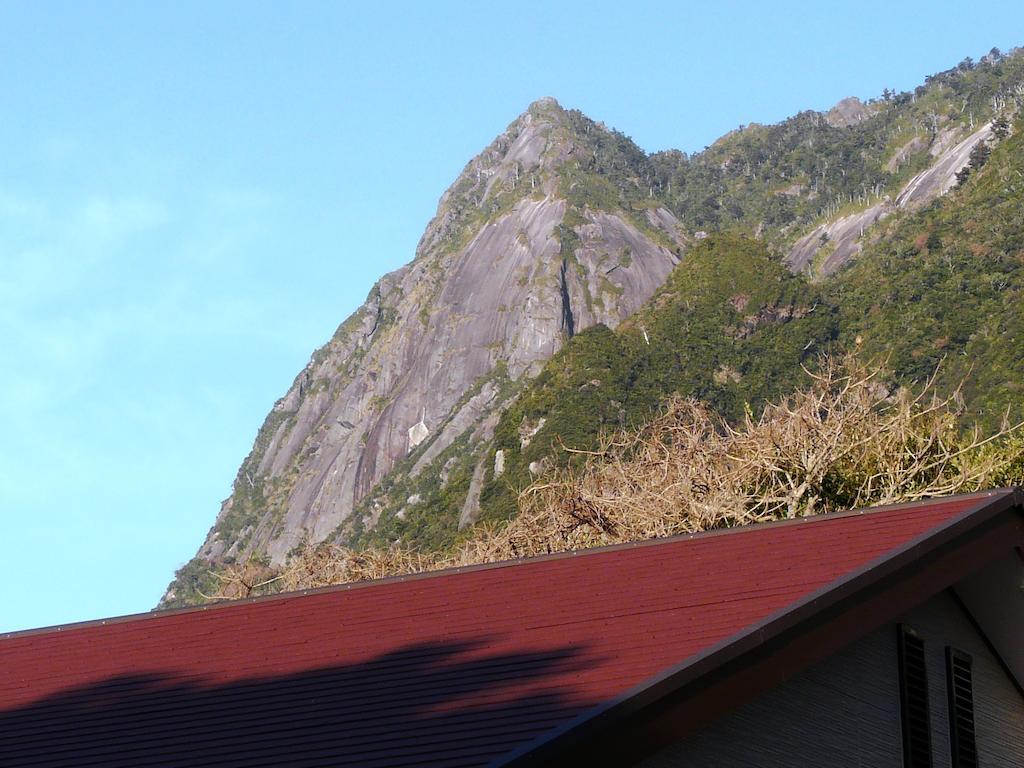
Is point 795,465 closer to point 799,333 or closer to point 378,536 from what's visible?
point 799,333

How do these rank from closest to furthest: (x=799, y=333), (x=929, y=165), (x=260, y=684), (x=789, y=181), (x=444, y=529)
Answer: (x=260, y=684) → (x=444, y=529) → (x=799, y=333) → (x=929, y=165) → (x=789, y=181)

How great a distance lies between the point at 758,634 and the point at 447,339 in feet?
366

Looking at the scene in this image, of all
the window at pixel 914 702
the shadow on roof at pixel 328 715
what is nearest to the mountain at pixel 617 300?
the window at pixel 914 702

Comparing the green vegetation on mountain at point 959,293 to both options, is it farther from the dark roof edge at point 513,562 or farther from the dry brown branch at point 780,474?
the dark roof edge at point 513,562

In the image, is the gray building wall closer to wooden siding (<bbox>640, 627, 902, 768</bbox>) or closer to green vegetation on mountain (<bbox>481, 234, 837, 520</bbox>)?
wooden siding (<bbox>640, 627, 902, 768</bbox>)

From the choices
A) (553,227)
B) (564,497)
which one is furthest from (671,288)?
(564,497)

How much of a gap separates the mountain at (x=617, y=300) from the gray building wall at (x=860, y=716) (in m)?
26.5

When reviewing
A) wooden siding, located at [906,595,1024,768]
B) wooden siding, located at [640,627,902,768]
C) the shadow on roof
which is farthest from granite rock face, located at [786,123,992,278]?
the shadow on roof

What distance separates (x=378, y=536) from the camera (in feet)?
270

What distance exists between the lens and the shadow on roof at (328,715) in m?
6.62

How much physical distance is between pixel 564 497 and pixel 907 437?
5.26 m

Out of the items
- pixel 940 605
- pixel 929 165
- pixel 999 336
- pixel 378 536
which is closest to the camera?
pixel 940 605

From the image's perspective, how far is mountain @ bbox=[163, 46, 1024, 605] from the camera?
215 ft

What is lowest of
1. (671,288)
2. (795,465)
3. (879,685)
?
(879,685)
